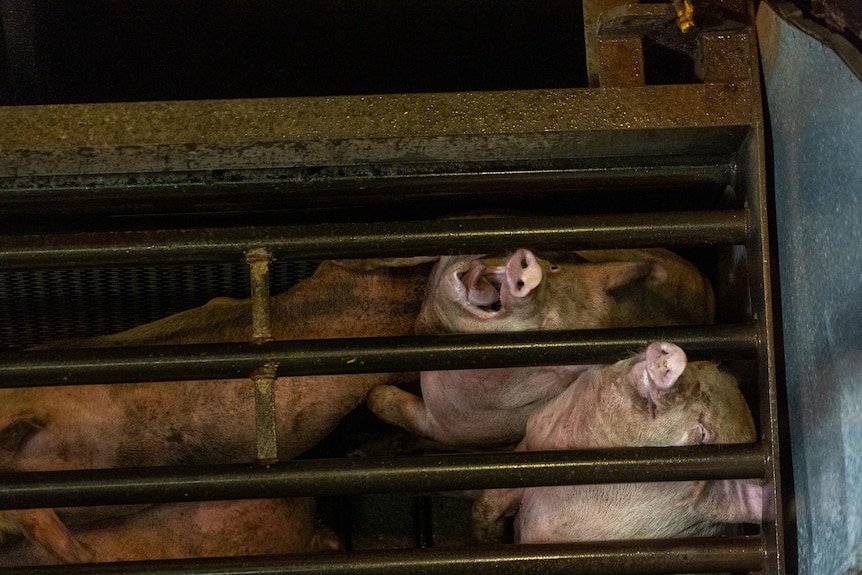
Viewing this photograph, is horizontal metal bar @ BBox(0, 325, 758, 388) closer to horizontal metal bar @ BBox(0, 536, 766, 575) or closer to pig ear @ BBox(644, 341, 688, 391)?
pig ear @ BBox(644, 341, 688, 391)

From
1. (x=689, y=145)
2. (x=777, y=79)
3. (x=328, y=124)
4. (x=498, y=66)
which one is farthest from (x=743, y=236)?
(x=498, y=66)

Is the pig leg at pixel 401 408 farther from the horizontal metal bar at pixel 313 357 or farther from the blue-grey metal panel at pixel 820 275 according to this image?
the blue-grey metal panel at pixel 820 275

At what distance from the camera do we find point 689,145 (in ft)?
5.05

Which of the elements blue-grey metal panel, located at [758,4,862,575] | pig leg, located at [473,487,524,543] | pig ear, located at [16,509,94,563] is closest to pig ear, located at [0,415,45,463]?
pig ear, located at [16,509,94,563]

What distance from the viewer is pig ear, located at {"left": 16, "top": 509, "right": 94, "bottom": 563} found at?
1.65 metres

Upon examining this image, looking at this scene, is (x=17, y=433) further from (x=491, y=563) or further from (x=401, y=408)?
(x=491, y=563)

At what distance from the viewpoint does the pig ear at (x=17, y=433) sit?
1752 millimetres

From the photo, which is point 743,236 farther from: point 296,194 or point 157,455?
point 157,455

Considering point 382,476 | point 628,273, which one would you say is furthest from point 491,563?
point 628,273

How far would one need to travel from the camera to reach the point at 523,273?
57.2 inches

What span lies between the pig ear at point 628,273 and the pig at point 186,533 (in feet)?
2.64

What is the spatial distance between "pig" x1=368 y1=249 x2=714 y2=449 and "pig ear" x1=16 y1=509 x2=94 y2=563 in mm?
639

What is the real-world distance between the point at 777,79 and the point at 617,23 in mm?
315

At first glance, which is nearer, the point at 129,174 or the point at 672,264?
the point at 129,174
